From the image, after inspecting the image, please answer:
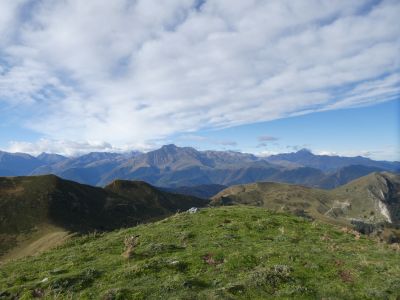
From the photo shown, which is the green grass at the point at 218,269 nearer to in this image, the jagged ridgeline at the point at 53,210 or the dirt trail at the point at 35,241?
the dirt trail at the point at 35,241

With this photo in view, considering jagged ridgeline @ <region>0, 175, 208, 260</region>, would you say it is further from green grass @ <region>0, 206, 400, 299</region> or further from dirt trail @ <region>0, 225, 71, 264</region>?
green grass @ <region>0, 206, 400, 299</region>

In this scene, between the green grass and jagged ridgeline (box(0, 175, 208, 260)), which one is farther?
jagged ridgeline (box(0, 175, 208, 260))

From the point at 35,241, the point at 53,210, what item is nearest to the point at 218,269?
the point at 35,241

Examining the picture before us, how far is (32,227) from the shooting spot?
116125mm

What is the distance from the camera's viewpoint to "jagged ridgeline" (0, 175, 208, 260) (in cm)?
11250

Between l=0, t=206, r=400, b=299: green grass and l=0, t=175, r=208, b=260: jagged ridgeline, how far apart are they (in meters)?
79.7

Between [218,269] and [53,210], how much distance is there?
12754 centimetres

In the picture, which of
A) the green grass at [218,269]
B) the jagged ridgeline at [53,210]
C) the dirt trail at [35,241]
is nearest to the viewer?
the green grass at [218,269]

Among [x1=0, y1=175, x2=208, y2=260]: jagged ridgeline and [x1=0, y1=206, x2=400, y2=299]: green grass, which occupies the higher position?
[x1=0, y1=206, x2=400, y2=299]: green grass

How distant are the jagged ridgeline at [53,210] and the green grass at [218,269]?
262 ft

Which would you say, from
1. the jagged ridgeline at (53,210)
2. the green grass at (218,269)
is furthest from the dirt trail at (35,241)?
the green grass at (218,269)

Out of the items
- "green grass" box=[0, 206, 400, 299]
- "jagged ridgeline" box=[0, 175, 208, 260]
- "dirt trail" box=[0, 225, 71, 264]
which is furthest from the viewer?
"jagged ridgeline" box=[0, 175, 208, 260]

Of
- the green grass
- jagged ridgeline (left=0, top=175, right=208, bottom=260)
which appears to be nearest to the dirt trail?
jagged ridgeline (left=0, top=175, right=208, bottom=260)

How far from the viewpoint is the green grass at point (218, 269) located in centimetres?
1750
